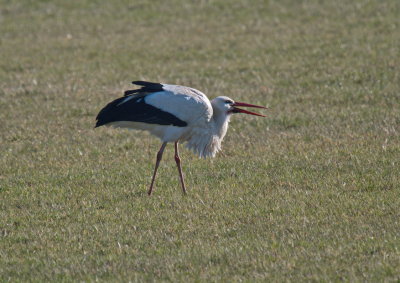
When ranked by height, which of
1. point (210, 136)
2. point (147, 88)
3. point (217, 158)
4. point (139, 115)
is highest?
point (147, 88)

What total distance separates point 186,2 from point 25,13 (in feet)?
14.0

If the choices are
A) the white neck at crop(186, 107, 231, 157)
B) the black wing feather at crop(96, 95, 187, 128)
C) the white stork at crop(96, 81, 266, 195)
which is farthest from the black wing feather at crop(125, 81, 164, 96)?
the white neck at crop(186, 107, 231, 157)

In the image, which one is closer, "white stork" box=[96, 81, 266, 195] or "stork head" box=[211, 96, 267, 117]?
"white stork" box=[96, 81, 266, 195]

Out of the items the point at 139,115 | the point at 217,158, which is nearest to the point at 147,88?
the point at 139,115

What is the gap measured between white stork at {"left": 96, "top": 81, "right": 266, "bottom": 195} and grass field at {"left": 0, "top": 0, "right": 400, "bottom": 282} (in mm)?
453

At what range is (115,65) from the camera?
15.8 meters

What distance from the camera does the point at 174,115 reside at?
8797mm

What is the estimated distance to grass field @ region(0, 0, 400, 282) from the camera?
21.7 ft

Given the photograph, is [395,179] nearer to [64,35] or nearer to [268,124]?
[268,124]

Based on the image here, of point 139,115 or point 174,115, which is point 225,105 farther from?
point 139,115

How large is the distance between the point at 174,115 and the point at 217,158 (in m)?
1.41

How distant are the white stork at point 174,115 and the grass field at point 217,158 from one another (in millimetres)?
453

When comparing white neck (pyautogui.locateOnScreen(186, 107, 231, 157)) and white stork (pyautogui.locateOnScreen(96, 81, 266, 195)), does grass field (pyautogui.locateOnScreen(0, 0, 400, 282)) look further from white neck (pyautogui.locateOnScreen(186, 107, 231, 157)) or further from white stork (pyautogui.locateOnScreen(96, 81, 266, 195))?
white stork (pyautogui.locateOnScreen(96, 81, 266, 195))

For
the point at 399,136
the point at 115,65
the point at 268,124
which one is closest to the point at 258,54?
the point at 115,65
